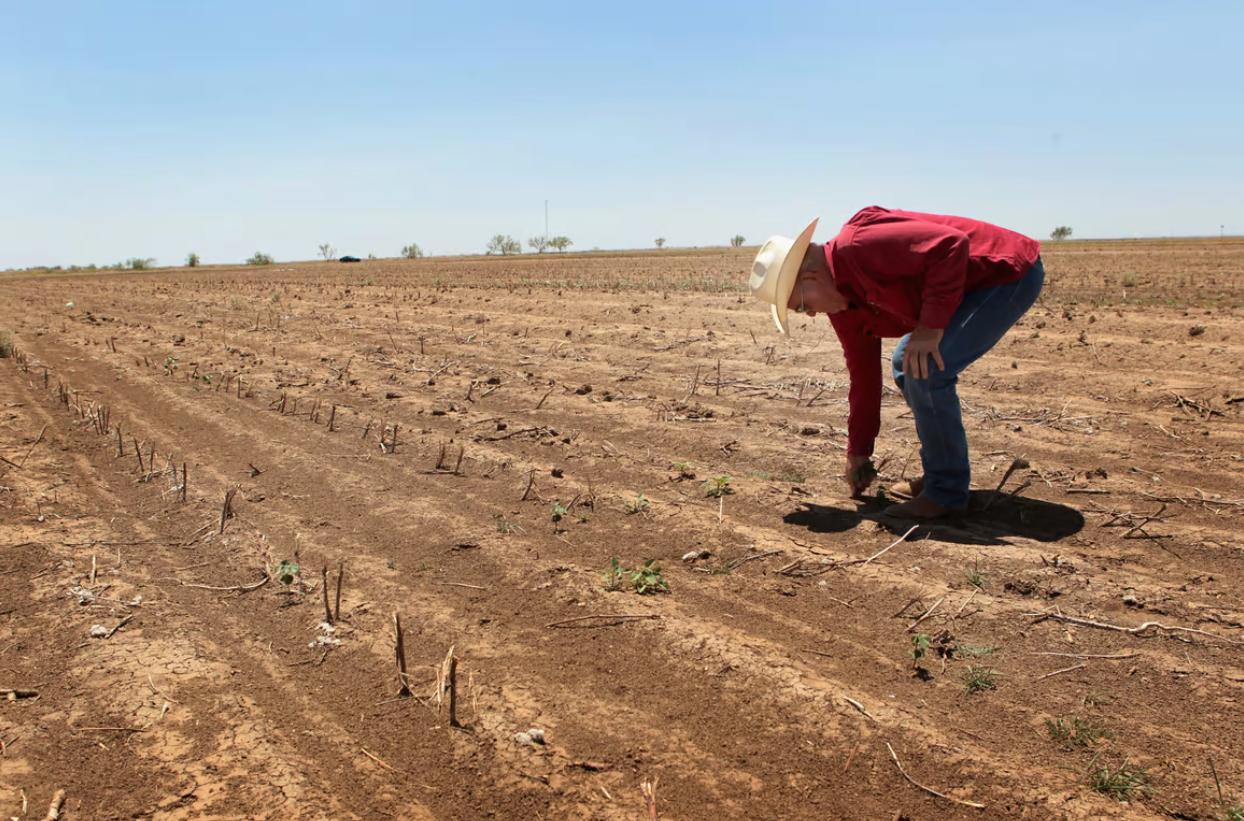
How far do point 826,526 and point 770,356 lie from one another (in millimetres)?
3989

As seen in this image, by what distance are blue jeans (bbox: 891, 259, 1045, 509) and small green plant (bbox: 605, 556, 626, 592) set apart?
153cm

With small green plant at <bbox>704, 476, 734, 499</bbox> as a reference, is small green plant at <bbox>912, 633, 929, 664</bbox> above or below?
below

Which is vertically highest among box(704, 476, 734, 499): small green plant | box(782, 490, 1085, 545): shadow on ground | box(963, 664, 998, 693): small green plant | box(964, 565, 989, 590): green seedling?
box(704, 476, 734, 499): small green plant

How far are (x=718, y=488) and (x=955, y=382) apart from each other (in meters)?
1.29

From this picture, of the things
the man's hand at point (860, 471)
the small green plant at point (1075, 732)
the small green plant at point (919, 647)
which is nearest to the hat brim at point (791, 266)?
the man's hand at point (860, 471)

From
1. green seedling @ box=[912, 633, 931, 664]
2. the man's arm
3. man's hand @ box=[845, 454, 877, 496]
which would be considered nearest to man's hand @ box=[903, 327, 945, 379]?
the man's arm

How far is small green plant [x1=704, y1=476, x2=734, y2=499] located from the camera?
14.9 ft

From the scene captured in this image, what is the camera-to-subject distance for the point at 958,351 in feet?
12.8

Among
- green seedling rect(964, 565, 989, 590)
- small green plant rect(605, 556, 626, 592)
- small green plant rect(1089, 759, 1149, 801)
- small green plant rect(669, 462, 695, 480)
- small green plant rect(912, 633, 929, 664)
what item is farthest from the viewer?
small green plant rect(669, 462, 695, 480)

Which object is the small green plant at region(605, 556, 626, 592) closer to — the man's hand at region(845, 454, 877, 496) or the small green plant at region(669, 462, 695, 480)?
the small green plant at region(669, 462, 695, 480)

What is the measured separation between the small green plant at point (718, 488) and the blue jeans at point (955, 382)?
3.31 feet

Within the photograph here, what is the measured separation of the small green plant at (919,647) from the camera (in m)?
2.87

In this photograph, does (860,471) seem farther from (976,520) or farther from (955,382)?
(955,382)

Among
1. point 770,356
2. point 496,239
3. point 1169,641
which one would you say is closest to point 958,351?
point 1169,641
